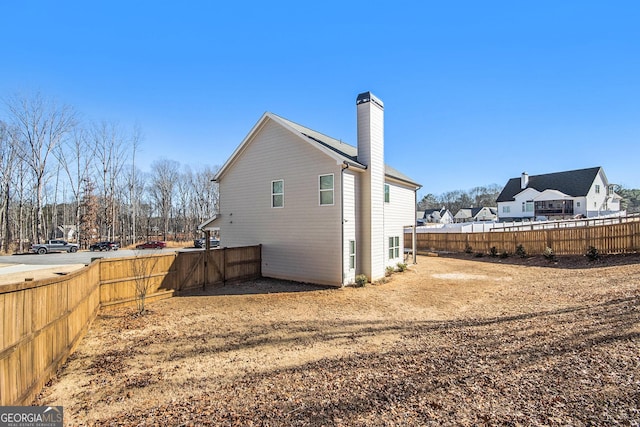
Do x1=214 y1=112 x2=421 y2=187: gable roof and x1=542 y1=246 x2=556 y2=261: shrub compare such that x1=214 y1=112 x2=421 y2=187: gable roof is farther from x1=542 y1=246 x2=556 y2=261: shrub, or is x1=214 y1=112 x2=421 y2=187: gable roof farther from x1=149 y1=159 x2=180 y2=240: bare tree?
x1=149 y1=159 x2=180 y2=240: bare tree

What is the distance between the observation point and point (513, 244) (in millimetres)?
20062

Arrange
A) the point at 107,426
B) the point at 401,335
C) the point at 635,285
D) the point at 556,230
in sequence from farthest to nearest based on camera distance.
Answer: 1. the point at 556,230
2. the point at 635,285
3. the point at 401,335
4. the point at 107,426

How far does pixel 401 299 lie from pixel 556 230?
14620mm

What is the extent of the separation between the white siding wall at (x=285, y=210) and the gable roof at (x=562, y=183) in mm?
44598

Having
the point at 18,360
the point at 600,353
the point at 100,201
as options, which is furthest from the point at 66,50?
the point at 100,201

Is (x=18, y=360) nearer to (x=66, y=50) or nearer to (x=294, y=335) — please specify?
(x=294, y=335)

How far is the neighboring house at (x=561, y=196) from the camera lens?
39.8 m

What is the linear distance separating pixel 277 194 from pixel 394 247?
707 cm

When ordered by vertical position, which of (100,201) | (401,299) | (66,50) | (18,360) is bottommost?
(401,299)

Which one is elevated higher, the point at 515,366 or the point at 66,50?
the point at 66,50

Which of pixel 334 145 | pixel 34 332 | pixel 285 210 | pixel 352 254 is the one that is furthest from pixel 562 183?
pixel 34 332

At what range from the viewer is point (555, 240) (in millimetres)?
18125

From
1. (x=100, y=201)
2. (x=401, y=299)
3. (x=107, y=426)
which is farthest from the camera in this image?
(x=100, y=201)

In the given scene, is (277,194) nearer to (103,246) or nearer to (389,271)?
(389,271)
